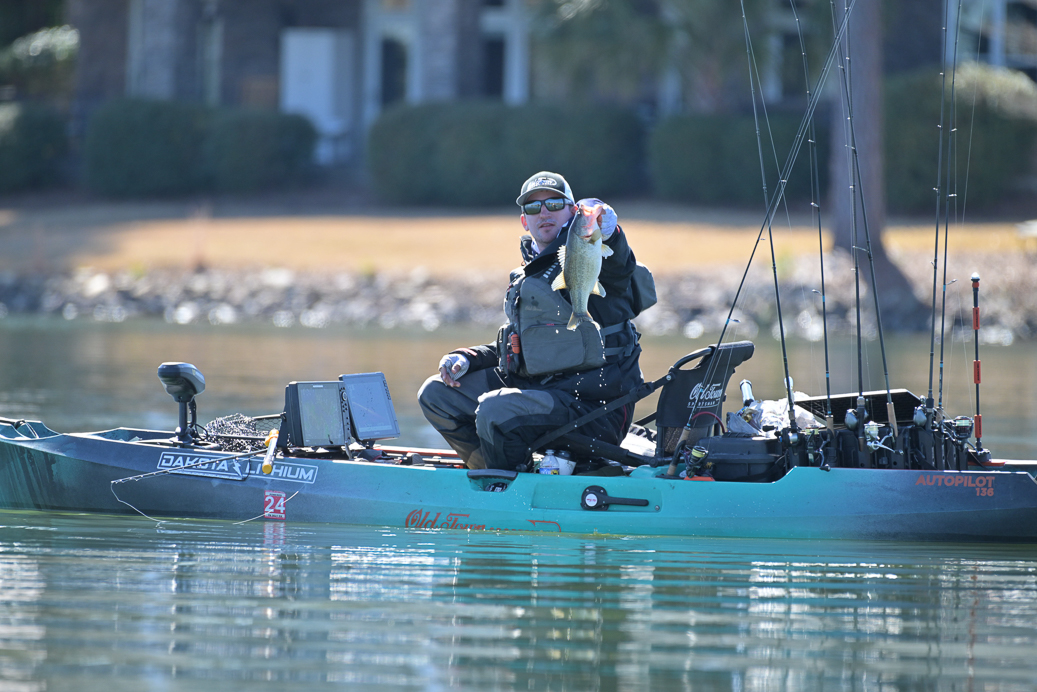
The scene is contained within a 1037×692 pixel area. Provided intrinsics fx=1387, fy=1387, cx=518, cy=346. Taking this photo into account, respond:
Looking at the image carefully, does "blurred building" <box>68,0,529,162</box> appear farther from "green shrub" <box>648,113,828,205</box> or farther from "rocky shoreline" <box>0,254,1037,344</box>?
"rocky shoreline" <box>0,254,1037,344</box>

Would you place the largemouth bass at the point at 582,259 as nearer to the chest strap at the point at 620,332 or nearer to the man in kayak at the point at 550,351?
the man in kayak at the point at 550,351

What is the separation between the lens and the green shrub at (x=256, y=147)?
94.0ft

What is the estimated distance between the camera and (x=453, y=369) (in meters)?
7.08

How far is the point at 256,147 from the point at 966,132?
14.0 m

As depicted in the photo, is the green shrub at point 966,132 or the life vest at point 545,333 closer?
the life vest at point 545,333

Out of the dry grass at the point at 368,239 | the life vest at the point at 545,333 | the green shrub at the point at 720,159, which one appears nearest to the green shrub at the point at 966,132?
the dry grass at the point at 368,239

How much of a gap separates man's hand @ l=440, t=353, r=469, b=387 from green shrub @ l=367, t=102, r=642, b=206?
720 inches

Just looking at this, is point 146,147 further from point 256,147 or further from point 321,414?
point 321,414

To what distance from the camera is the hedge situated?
28.7 m

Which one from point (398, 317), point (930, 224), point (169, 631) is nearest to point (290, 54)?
point (398, 317)

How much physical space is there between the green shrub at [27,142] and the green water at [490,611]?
24.6 m

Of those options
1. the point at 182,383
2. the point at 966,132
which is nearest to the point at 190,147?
the point at 966,132

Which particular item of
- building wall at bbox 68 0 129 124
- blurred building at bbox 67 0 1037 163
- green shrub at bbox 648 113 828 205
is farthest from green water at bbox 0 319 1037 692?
building wall at bbox 68 0 129 124

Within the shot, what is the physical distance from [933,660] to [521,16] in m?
25.8
